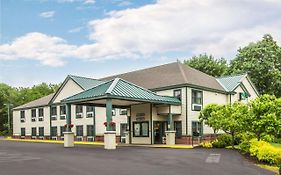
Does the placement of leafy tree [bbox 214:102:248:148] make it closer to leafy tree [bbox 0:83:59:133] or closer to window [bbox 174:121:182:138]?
window [bbox 174:121:182:138]

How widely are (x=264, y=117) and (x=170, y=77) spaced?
15.4 m

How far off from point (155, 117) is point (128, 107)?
3.26 meters

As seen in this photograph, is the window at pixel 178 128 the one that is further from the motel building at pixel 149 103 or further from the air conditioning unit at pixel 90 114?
the air conditioning unit at pixel 90 114

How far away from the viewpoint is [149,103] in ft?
102

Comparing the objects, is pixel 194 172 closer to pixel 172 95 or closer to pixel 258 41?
pixel 172 95

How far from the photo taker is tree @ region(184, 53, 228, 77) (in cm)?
5641

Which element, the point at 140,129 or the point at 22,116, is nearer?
the point at 140,129

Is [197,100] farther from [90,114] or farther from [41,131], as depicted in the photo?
[41,131]

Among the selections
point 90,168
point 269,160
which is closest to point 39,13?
point 90,168

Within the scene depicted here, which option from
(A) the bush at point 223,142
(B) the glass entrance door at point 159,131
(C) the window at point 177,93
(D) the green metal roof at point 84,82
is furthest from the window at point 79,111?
(A) the bush at point 223,142

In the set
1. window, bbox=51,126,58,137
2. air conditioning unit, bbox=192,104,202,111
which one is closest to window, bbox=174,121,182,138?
air conditioning unit, bbox=192,104,202,111

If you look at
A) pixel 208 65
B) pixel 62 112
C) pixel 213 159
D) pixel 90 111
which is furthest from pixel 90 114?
pixel 213 159

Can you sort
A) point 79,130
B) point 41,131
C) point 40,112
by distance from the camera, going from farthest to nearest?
1. point 40,112
2. point 41,131
3. point 79,130

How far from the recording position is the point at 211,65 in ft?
185
